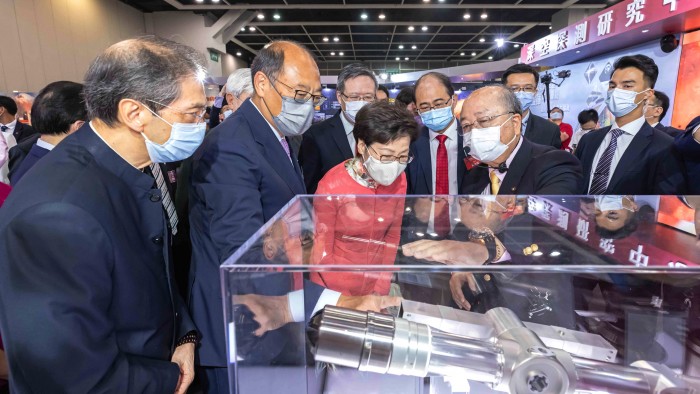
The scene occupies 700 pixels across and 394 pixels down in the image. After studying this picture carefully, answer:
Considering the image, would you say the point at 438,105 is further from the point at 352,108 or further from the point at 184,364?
the point at 184,364

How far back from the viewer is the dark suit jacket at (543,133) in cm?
287

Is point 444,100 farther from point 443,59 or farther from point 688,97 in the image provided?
point 443,59

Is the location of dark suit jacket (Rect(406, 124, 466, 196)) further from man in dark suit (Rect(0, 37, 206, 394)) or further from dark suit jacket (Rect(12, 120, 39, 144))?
dark suit jacket (Rect(12, 120, 39, 144))

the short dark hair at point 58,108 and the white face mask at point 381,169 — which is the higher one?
the short dark hair at point 58,108

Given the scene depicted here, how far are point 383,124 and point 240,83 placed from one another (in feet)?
6.22

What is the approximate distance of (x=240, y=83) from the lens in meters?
3.20

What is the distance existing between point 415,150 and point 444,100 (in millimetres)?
393

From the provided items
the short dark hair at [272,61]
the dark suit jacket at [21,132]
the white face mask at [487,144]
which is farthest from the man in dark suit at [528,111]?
the dark suit jacket at [21,132]

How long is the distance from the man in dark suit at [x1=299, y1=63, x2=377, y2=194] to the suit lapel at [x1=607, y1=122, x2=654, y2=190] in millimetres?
1580

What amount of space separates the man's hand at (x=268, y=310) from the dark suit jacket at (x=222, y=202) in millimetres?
516

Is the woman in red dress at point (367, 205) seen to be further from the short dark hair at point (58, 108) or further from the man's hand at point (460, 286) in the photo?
the short dark hair at point (58, 108)

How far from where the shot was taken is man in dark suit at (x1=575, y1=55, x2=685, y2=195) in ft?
6.98

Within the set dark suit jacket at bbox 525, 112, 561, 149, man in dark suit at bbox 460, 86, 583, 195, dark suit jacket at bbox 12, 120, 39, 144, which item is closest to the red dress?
man in dark suit at bbox 460, 86, 583, 195

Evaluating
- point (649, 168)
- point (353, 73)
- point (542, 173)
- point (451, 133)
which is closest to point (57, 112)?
point (353, 73)
